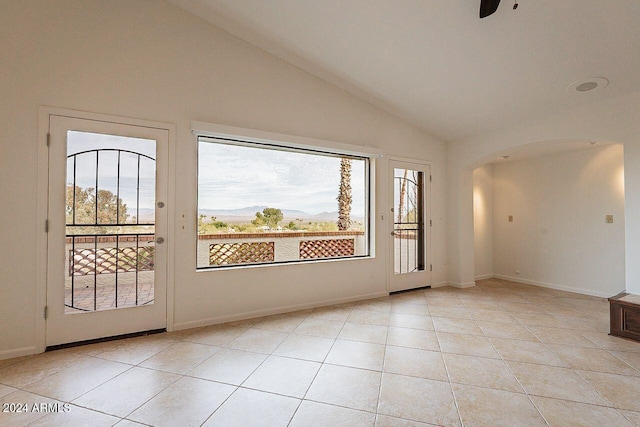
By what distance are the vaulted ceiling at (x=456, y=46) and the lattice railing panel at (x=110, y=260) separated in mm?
2672

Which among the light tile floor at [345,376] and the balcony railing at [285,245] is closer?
the light tile floor at [345,376]

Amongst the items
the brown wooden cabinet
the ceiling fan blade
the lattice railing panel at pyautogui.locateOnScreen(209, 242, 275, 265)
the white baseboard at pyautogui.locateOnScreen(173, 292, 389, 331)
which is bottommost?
the white baseboard at pyautogui.locateOnScreen(173, 292, 389, 331)

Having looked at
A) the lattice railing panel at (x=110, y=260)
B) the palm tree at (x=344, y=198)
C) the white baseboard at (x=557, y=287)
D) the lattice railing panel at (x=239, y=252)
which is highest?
the palm tree at (x=344, y=198)

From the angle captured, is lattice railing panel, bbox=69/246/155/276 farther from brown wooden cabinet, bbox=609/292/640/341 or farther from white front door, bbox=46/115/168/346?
brown wooden cabinet, bbox=609/292/640/341

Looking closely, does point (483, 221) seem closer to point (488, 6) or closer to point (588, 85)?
point (588, 85)

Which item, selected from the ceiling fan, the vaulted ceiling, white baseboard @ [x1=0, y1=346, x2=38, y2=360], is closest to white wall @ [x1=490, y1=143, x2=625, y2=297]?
the vaulted ceiling

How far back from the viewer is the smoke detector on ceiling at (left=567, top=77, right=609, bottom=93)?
317 cm

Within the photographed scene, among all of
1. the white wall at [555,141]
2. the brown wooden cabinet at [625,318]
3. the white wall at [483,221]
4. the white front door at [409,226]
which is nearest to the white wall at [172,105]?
the white front door at [409,226]

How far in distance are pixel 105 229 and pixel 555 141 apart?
5.53m

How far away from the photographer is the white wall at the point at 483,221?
5797 millimetres

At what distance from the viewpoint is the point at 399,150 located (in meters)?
4.73

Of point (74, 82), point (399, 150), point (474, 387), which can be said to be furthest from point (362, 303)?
point (74, 82)

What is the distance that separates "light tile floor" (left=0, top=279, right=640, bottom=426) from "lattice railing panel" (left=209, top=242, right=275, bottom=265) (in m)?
2.18

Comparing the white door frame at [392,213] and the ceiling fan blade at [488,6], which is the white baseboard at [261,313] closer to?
the white door frame at [392,213]
